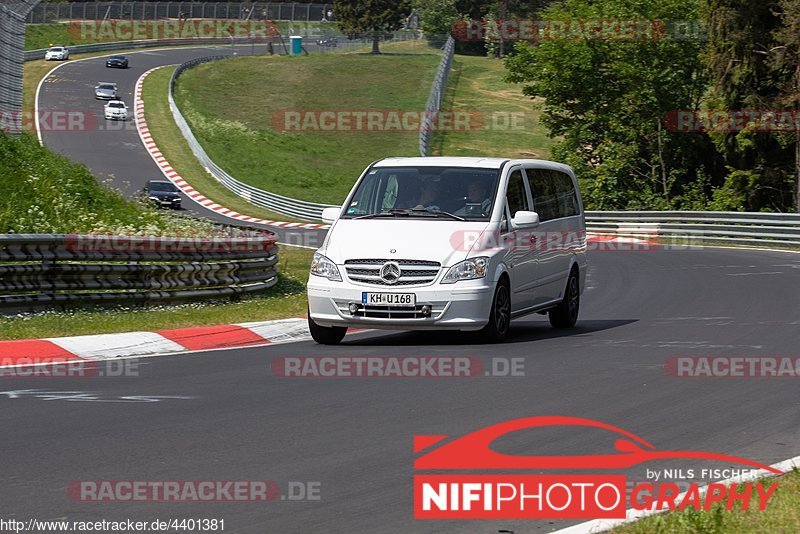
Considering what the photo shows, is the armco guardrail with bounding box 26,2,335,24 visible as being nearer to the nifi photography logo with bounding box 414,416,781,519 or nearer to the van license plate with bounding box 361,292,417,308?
the van license plate with bounding box 361,292,417,308

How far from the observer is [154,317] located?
15875mm

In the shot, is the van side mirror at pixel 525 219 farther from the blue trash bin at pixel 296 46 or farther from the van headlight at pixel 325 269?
the blue trash bin at pixel 296 46

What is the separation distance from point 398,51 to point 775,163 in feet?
243

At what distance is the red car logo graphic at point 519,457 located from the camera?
734 centimetres

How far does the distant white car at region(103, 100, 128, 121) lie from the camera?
76938 millimetres

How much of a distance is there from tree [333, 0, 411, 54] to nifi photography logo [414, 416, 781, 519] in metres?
118

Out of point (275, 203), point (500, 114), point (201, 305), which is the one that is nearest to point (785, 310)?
point (201, 305)

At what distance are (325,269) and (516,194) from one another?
2.53 metres

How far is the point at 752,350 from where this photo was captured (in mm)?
13148

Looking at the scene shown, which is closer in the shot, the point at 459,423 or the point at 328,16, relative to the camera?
the point at 459,423

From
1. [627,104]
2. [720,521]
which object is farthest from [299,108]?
[720,521]

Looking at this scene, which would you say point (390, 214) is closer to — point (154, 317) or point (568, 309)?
point (568, 309)

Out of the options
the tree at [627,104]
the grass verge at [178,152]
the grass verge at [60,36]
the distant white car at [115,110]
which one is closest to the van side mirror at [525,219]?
the tree at [627,104]

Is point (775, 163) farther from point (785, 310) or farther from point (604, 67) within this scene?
point (785, 310)
